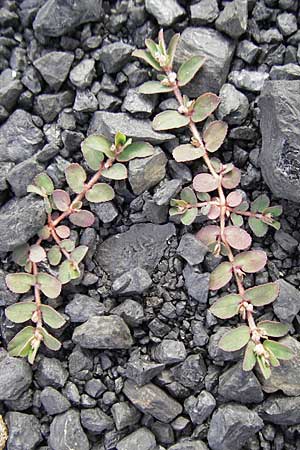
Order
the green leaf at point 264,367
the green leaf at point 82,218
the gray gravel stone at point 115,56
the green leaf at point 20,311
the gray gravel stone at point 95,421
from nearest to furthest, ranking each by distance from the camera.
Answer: the green leaf at point 264,367 < the gray gravel stone at point 95,421 < the green leaf at point 20,311 < the green leaf at point 82,218 < the gray gravel stone at point 115,56

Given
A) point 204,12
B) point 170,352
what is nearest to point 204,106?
point 204,12

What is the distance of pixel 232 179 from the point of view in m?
2.79

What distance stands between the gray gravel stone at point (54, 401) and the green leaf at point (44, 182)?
0.86m

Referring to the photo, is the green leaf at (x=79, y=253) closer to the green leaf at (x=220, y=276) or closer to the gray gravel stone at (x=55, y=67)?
the green leaf at (x=220, y=276)

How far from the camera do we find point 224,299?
2.63m

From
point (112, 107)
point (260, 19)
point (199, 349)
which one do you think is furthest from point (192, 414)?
point (260, 19)

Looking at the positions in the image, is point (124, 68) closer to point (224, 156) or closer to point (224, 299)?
point (224, 156)

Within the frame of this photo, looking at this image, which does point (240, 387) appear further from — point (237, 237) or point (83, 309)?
point (83, 309)

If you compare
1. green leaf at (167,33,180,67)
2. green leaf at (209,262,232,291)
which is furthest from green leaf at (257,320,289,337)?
green leaf at (167,33,180,67)

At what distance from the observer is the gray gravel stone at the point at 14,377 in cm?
264

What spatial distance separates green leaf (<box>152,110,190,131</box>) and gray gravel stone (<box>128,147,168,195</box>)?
0.10 metres

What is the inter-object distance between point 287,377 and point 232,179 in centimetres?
86

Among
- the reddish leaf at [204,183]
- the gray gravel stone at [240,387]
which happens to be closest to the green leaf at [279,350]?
the gray gravel stone at [240,387]

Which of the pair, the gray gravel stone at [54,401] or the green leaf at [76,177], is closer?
the gray gravel stone at [54,401]
